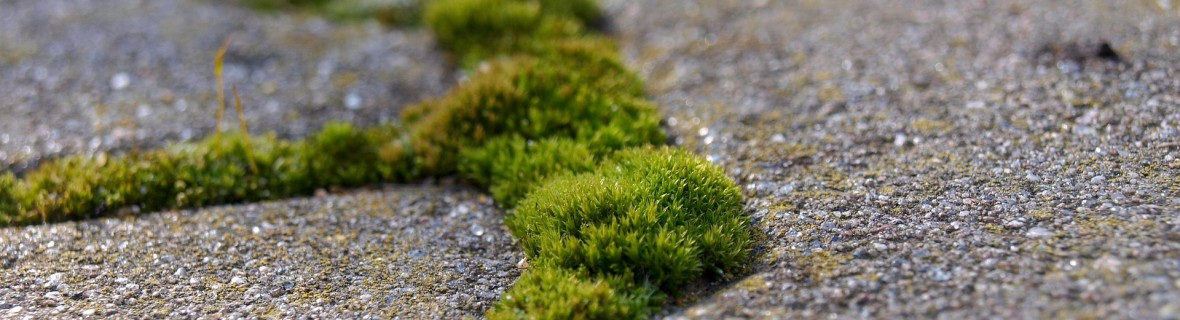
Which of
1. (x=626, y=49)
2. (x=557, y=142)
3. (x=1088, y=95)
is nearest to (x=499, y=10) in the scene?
(x=626, y=49)

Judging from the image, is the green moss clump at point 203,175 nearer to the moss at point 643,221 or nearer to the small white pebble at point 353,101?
the small white pebble at point 353,101

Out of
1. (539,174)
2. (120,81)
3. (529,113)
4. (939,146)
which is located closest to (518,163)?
(539,174)

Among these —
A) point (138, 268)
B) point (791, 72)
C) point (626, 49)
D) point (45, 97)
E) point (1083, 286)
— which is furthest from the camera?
point (626, 49)

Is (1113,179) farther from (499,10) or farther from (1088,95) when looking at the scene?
(499,10)

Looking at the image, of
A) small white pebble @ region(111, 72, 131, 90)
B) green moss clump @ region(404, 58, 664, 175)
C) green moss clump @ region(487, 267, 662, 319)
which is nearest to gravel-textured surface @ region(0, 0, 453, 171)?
small white pebble @ region(111, 72, 131, 90)

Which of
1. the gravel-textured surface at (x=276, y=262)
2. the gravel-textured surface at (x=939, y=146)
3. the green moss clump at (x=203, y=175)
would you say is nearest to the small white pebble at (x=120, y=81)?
the green moss clump at (x=203, y=175)
